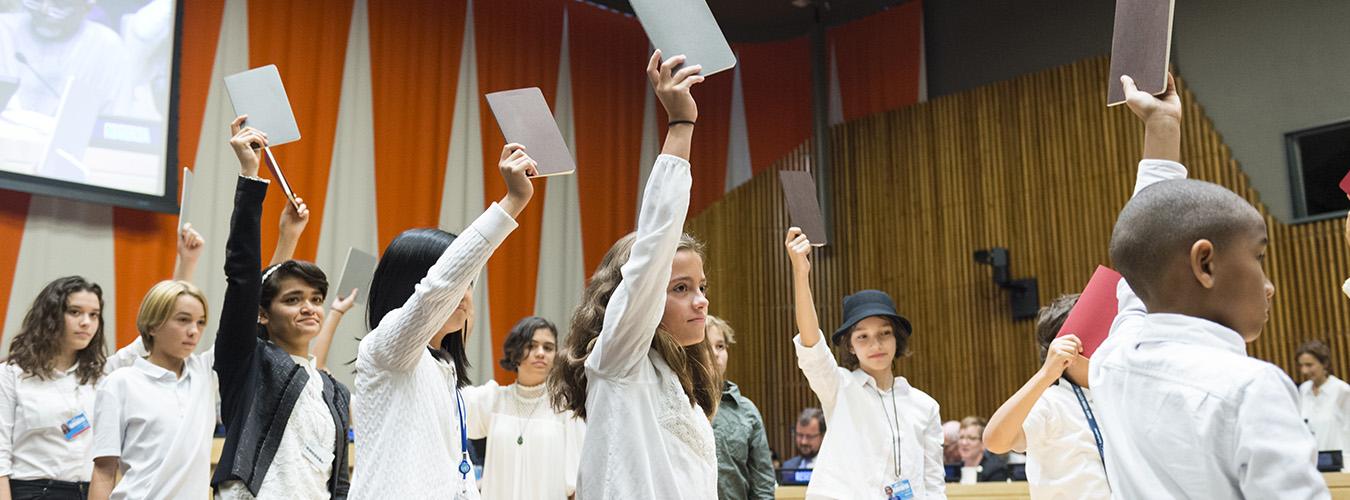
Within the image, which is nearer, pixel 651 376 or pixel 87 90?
pixel 651 376

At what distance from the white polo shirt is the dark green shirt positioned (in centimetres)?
156

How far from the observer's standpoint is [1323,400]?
6.13 metres

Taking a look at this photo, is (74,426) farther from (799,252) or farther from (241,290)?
(799,252)

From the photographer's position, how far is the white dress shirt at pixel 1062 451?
261 centimetres

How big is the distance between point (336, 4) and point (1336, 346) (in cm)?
677

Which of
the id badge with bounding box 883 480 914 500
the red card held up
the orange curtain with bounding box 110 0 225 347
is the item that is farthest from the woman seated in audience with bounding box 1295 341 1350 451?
the orange curtain with bounding box 110 0 225 347

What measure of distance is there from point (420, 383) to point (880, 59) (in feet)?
25.3

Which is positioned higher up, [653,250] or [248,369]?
[653,250]

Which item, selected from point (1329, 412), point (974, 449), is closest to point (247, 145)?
point (974, 449)

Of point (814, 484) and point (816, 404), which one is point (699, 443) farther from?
point (816, 404)

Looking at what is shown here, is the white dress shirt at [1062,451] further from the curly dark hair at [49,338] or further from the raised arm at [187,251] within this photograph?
the curly dark hair at [49,338]

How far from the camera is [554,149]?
2.12 m

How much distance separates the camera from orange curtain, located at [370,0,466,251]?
24.9ft

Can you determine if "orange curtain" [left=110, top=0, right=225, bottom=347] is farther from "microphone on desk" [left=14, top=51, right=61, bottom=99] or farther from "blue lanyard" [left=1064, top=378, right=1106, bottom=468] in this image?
"blue lanyard" [left=1064, top=378, right=1106, bottom=468]
